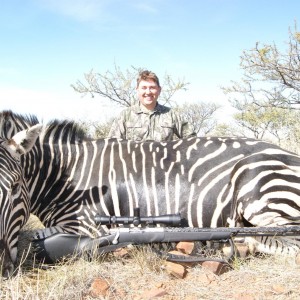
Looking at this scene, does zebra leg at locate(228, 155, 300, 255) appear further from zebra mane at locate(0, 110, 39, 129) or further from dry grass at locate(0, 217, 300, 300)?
zebra mane at locate(0, 110, 39, 129)

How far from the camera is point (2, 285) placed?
7.64 feet

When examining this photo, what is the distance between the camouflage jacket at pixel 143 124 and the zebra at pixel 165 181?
1540 millimetres

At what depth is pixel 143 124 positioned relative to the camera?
17.0ft

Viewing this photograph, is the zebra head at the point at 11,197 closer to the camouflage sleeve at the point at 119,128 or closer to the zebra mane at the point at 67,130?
the zebra mane at the point at 67,130

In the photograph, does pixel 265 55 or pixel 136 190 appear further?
pixel 265 55

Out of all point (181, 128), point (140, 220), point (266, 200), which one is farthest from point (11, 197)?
point (181, 128)

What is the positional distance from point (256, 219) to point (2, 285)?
72.8 inches

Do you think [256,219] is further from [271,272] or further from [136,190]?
[136,190]

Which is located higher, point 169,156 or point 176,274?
point 169,156

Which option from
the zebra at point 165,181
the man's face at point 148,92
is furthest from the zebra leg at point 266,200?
the man's face at point 148,92

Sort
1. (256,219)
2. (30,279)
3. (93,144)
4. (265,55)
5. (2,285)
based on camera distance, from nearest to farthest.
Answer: (2,285), (30,279), (256,219), (93,144), (265,55)

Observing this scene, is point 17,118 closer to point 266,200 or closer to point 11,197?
point 11,197

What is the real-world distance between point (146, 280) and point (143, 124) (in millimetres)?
2816

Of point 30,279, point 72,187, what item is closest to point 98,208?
point 72,187
